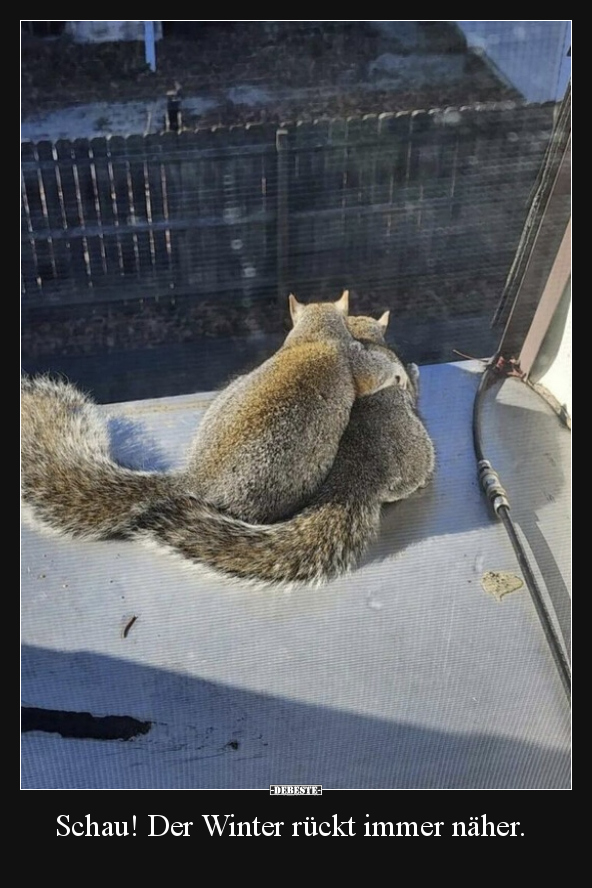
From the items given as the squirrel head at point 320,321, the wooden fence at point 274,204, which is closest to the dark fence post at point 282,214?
the wooden fence at point 274,204

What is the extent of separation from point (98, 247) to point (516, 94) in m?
1.38

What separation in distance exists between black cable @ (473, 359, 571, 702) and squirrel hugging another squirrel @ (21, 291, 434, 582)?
13 centimetres

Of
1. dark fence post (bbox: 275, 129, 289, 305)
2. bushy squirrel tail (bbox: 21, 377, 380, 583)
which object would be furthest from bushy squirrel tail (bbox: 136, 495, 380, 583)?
dark fence post (bbox: 275, 129, 289, 305)

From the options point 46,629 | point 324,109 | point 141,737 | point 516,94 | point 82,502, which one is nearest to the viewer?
point 141,737

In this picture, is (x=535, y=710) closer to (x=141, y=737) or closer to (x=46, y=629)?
(x=141, y=737)

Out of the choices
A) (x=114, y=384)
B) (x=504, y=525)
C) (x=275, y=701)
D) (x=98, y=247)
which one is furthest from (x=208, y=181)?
(x=275, y=701)

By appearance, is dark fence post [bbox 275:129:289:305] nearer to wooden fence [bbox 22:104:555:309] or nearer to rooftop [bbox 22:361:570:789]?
wooden fence [bbox 22:104:555:309]

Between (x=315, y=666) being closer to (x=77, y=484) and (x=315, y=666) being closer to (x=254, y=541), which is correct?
(x=254, y=541)

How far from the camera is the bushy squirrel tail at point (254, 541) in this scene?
124 centimetres

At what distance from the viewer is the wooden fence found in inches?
85.7

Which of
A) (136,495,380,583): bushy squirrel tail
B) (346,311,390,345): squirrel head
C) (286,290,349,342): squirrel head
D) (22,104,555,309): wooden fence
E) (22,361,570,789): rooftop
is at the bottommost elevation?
(22,361,570,789): rooftop

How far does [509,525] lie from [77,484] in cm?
83

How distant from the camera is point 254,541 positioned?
125cm

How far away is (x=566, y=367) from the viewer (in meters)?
1.60
